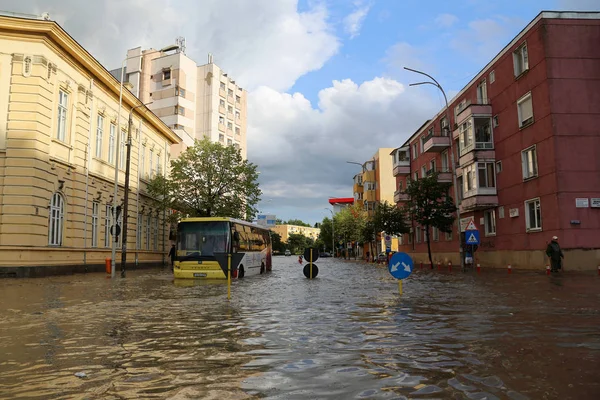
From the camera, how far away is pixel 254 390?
4.52m

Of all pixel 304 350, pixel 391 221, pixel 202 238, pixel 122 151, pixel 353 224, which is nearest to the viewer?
pixel 304 350

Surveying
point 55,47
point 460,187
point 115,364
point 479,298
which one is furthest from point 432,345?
point 460,187

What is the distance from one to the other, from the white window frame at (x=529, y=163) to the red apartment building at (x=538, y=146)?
0.19 feet

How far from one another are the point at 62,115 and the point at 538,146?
88.0ft

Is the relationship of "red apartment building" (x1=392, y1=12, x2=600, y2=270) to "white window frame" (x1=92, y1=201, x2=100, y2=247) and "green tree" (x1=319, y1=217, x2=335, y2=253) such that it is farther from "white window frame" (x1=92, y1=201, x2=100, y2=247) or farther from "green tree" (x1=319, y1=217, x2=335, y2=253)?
"green tree" (x1=319, y1=217, x2=335, y2=253)

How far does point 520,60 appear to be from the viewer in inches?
1182

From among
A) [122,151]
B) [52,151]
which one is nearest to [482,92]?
[122,151]

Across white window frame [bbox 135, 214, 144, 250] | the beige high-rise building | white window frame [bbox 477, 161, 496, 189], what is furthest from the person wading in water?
the beige high-rise building

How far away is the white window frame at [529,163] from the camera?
1105 inches

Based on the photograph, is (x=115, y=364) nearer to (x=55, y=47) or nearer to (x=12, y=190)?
(x=12, y=190)

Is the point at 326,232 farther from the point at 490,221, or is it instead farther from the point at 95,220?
the point at 95,220

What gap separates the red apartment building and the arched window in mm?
25674

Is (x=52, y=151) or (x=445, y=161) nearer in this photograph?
(x=52, y=151)

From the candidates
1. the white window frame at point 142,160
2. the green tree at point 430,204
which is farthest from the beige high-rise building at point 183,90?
the green tree at point 430,204
